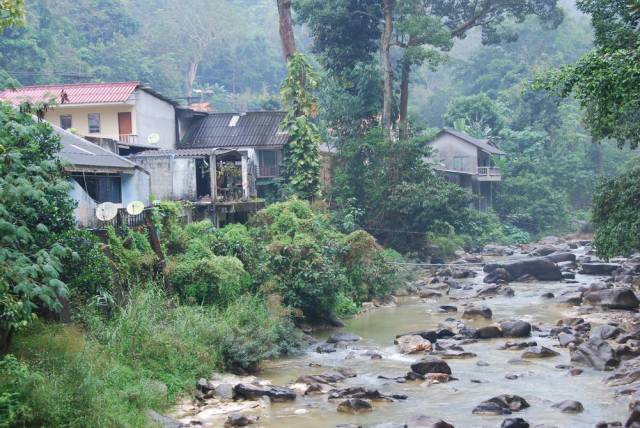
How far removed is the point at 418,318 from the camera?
2683 centimetres

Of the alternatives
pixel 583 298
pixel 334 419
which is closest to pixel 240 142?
pixel 583 298

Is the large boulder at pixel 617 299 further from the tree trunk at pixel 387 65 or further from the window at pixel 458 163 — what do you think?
the window at pixel 458 163

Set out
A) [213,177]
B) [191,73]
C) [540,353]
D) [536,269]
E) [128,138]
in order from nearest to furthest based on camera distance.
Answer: [540,353], [213,177], [536,269], [128,138], [191,73]

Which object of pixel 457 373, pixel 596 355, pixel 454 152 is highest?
pixel 454 152

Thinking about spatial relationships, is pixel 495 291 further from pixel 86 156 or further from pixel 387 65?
pixel 86 156

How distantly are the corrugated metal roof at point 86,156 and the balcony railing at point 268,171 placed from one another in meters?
15.0

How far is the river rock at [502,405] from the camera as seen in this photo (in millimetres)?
14883

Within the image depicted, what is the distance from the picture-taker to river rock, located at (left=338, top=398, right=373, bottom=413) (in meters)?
15.3

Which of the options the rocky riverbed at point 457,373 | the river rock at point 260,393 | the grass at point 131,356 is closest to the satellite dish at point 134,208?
the grass at point 131,356

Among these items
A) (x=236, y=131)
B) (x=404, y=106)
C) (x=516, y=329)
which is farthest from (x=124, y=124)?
(x=516, y=329)

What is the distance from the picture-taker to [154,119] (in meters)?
37.5

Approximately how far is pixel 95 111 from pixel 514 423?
1125 inches

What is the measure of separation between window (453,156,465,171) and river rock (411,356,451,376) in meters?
37.9

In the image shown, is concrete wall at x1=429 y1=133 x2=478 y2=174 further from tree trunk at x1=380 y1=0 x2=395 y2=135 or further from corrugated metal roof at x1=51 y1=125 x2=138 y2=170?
corrugated metal roof at x1=51 y1=125 x2=138 y2=170
